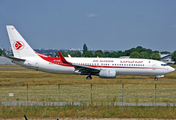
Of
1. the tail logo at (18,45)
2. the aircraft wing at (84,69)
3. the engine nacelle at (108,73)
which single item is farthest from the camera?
the tail logo at (18,45)

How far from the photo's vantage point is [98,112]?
54.3 feet

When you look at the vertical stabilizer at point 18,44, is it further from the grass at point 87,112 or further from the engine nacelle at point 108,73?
the grass at point 87,112

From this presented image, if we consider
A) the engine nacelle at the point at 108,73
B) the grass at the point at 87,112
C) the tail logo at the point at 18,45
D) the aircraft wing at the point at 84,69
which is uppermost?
the tail logo at the point at 18,45

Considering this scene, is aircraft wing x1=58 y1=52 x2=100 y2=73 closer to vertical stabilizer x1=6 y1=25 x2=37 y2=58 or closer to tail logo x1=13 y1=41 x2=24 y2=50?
vertical stabilizer x1=6 y1=25 x2=37 y2=58

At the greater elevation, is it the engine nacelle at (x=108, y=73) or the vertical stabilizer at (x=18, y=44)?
the vertical stabilizer at (x=18, y=44)

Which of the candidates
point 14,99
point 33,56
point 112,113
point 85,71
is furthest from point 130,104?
point 33,56

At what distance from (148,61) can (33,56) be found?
54.7ft

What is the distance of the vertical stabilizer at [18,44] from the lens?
36469 millimetres

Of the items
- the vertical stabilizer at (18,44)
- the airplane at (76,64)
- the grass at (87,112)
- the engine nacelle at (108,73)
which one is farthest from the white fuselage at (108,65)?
the grass at (87,112)

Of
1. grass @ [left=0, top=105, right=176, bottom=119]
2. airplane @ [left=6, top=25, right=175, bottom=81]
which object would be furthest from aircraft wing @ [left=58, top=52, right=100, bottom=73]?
grass @ [left=0, top=105, right=176, bottom=119]

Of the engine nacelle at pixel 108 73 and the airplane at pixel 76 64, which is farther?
the airplane at pixel 76 64

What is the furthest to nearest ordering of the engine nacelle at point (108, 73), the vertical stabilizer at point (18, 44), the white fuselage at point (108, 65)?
the white fuselage at point (108, 65) → the vertical stabilizer at point (18, 44) → the engine nacelle at point (108, 73)

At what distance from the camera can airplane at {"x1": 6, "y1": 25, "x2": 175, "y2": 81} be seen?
121 feet

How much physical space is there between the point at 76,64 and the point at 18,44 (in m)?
8.67
